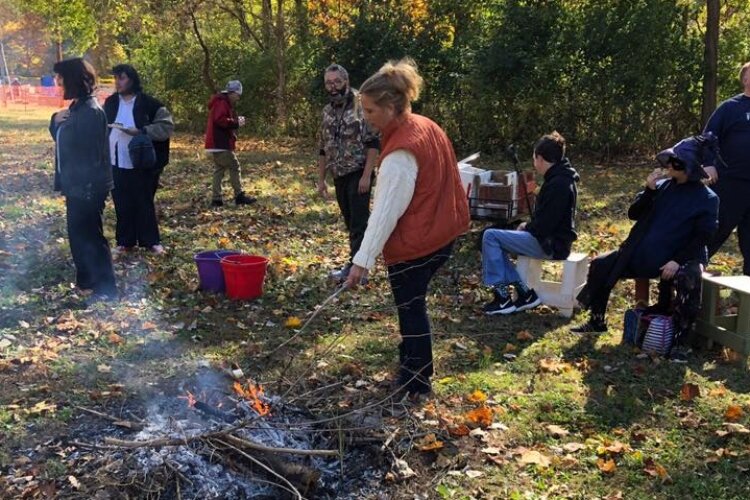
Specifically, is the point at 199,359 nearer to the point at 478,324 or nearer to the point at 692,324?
the point at 478,324

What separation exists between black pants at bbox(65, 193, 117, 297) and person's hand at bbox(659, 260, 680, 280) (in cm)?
441

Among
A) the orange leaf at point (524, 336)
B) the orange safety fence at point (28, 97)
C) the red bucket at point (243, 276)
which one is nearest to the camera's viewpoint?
the orange leaf at point (524, 336)

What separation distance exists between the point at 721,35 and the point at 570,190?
1084cm

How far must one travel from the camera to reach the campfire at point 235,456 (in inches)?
135

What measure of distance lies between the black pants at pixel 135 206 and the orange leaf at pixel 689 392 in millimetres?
5356

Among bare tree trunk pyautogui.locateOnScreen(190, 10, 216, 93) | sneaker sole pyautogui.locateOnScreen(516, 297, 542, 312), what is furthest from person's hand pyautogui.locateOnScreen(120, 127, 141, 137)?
bare tree trunk pyautogui.locateOnScreen(190, 10, 216, 93)

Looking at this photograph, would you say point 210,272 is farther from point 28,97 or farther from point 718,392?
point 28,97

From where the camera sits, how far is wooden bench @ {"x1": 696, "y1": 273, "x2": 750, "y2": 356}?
16.1ft

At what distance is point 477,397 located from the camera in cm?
440

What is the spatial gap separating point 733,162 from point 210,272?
450cm

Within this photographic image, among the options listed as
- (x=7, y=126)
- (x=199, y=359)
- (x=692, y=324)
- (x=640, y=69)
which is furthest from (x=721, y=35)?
(x=7, y=126)

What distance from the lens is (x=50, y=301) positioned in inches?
237

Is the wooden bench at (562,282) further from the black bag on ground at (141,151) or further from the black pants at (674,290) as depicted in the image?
the black bag on ground at (141,151)

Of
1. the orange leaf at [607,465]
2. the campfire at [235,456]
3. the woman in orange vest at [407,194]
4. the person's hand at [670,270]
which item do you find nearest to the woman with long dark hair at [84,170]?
the campfire at [235,456]
